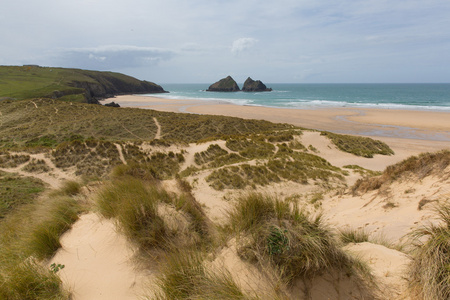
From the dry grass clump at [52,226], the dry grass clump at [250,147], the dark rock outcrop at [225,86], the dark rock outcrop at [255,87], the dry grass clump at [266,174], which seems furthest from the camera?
the dark rock outcrop at [225,86]

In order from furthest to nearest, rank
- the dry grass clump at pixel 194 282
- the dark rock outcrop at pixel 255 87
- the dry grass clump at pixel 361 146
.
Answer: the dark rock outcrop at pixel 255 87 → the dry grass clump at pixel 361 146 → the dry grass clump at pixel 194 282

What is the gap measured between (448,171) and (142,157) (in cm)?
1753

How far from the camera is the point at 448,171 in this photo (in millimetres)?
6914

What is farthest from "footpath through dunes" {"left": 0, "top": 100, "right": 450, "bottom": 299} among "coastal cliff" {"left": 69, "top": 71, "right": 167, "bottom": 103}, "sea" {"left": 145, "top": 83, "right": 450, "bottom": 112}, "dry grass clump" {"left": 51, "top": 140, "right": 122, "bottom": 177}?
"coastal cliff" {"left": 69, "top": 71, "right": 167, "bottom": 103}

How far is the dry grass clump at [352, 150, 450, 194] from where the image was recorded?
7516 mm

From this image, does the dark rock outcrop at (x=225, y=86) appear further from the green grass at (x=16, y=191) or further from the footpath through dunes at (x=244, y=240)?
the footpath through dunes at (x=244, y=240)

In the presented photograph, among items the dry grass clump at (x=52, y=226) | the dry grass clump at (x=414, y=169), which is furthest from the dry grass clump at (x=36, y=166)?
the dry grass clump at (x=414, y=169)

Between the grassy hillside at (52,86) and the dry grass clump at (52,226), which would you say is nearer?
the dry grass clump at (52,226)

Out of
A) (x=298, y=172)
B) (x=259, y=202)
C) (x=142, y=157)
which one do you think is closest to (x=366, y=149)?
(x=298, y=172)

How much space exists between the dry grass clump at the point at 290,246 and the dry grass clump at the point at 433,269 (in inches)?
22.8

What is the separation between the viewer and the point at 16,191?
10180mm

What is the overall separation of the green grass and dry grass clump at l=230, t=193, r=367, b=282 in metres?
9.55

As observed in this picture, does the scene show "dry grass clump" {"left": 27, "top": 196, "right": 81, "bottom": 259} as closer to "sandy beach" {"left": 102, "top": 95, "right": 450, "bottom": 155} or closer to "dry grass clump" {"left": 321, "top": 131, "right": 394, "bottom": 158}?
"dry grass clump" {"left": 321, "top": 131, "right": 394, "bottom": 158}

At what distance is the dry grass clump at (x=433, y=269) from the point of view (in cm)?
231
